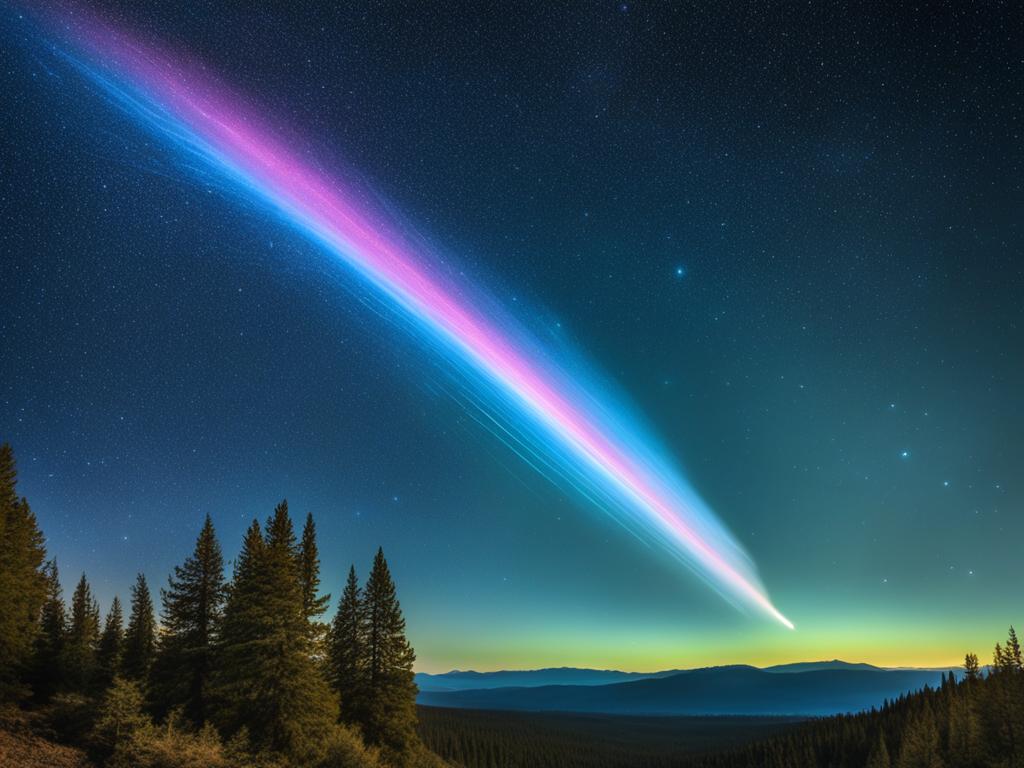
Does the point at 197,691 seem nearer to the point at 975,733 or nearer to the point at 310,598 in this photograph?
the point at 310,598

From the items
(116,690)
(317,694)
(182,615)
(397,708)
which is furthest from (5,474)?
(397,708)

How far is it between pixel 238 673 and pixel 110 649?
4434 centimetres

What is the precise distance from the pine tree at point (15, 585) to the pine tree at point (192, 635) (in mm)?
7653

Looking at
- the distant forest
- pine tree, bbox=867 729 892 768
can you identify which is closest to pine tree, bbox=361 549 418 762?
the distant forest

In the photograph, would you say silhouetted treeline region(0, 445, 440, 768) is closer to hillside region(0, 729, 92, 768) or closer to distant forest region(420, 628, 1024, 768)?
hillside region(0, 729, 92, 768)

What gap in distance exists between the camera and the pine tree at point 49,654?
46.0 m

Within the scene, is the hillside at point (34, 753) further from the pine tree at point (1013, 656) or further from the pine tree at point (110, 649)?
the pine tree at point (1013, 656)

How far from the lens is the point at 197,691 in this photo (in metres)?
37.2

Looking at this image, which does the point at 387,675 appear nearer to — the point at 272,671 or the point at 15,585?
the point at 272,671

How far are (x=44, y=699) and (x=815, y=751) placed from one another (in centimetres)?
15810

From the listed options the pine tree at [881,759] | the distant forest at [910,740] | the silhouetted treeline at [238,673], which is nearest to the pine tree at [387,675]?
the silhouetted treeline at [238,673]

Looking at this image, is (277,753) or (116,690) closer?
(116,690)

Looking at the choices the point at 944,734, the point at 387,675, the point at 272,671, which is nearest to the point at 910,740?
the point at 944,734

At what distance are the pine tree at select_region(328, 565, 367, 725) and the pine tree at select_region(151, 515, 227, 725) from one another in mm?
9308
